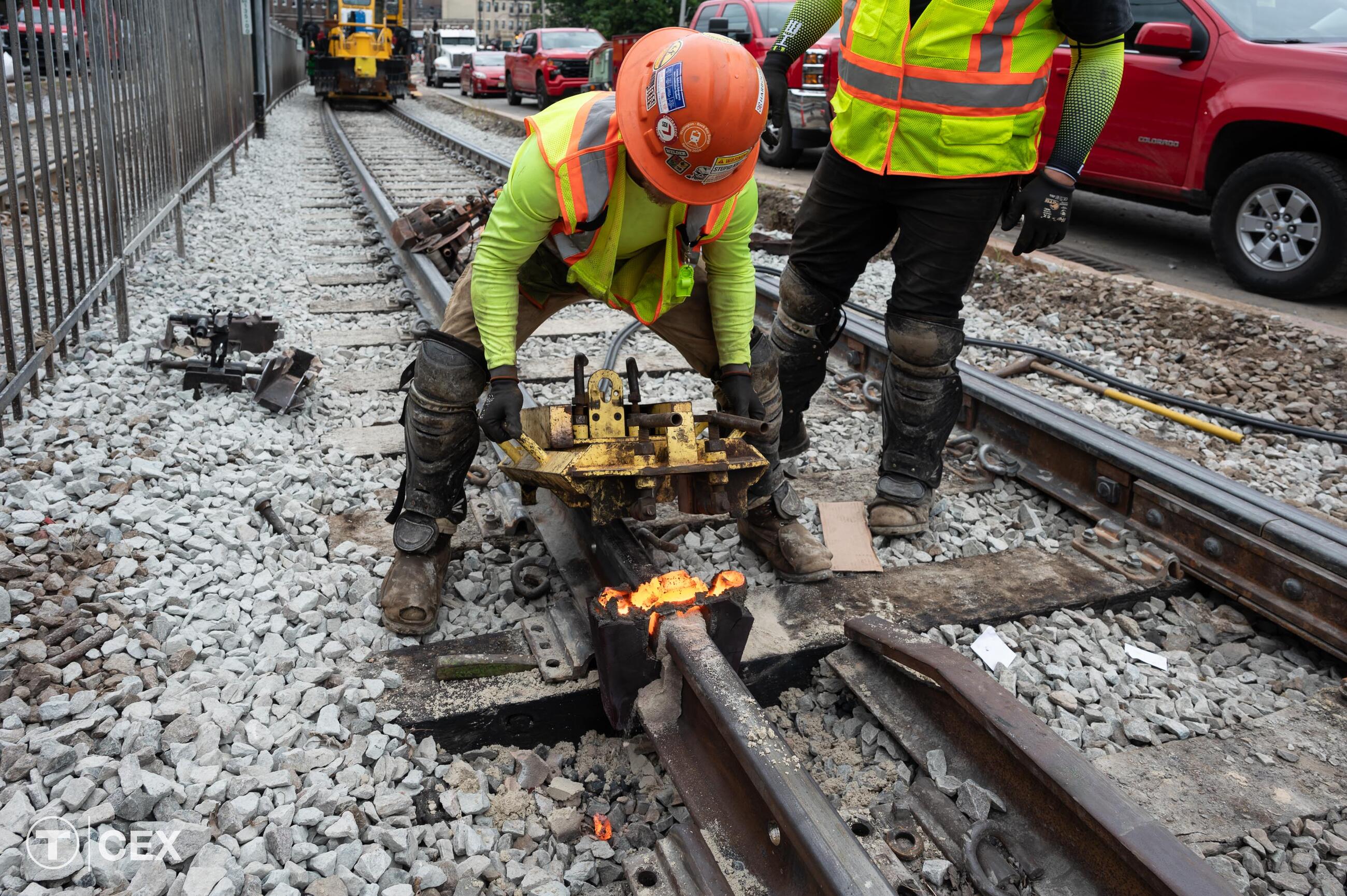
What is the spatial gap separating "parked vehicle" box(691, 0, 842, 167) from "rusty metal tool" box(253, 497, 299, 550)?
704cm

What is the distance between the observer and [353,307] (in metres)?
6.27

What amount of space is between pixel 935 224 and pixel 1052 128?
538 cm

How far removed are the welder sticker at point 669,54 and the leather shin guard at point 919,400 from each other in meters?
1.44

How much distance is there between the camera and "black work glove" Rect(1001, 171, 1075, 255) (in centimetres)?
318

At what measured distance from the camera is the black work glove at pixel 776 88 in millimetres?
3607

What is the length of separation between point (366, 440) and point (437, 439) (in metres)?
1.38

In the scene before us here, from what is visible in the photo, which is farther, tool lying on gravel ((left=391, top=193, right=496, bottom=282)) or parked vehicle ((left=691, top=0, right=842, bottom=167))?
parked vehicle ((left=691, top=0, right=842, bottom=167))

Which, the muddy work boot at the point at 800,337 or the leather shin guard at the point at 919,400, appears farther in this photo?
the muddy work boot at the point at 800,337

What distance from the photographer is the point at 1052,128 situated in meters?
7.96

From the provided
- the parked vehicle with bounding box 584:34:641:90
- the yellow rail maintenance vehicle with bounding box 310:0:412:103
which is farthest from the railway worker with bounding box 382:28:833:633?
the yellow rail maintenance vehicle with bounding box 310:0:412:103

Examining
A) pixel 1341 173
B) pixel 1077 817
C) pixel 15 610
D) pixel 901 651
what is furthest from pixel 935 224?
pixel 1341 173

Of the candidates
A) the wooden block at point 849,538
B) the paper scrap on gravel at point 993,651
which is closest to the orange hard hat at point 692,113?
the wooden block at point 849,538

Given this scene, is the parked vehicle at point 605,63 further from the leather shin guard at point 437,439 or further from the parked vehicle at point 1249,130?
the leather shin guard at point 437,439

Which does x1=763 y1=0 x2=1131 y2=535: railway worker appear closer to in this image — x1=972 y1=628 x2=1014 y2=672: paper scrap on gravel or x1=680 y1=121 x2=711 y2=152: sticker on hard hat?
x1=972 y1=628 x2=1014 y2=672: paper scrap on gravel
